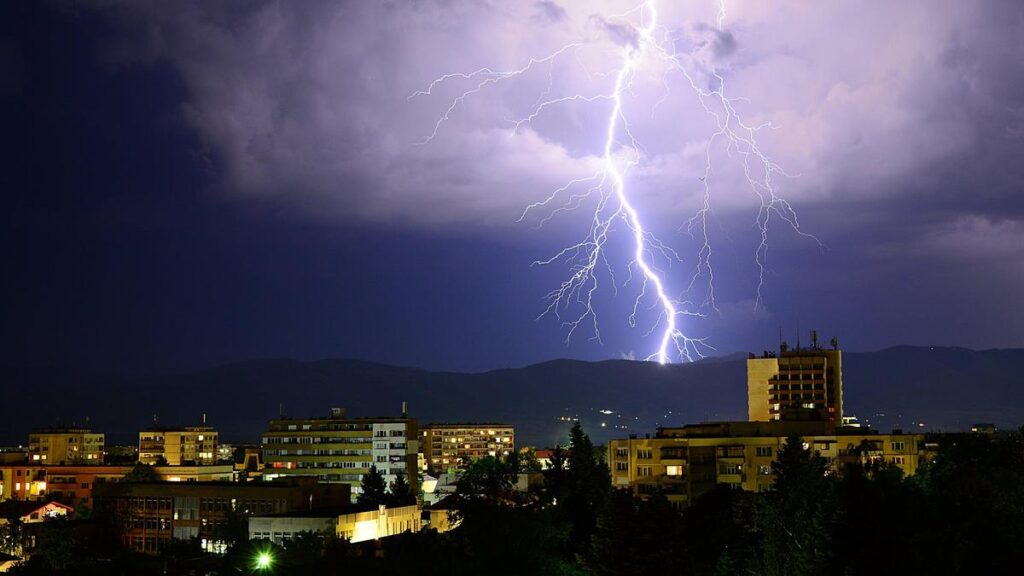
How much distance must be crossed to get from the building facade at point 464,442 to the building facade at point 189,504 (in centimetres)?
6471

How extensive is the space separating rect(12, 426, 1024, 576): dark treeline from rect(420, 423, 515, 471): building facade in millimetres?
72652

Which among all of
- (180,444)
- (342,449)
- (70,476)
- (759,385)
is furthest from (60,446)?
(759,385)

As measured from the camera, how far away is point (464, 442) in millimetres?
119188

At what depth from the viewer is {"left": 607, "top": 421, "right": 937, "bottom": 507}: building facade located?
4694cm

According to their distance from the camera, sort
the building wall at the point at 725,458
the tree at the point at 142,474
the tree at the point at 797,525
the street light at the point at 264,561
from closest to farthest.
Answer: the tree at the point at 797,525 → the street light at the point at 264,561 → the building wall at the point at 725,458 → the tree at the point at 142,474

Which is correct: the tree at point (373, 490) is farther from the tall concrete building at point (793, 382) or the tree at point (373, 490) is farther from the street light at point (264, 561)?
the tall concrete building at point (793, 382)

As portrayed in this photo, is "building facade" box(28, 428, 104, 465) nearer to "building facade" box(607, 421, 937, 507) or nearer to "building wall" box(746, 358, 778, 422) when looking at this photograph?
"building wall" box(746, 358, 778, 422)

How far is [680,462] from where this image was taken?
4862 cm

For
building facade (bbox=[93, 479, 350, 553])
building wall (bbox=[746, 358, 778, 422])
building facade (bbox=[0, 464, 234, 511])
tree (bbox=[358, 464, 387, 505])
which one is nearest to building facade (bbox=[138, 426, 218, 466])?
building facade (bbox=[0, 464, 234, 511])

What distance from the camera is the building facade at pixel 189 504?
46969 millimetres

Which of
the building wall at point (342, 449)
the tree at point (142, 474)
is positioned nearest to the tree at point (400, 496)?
A: the building wall at point (342, 449)

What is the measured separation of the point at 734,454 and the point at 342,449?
3140cm

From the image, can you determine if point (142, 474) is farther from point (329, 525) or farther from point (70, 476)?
point (329, 525)

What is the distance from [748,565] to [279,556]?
15.5 meters
